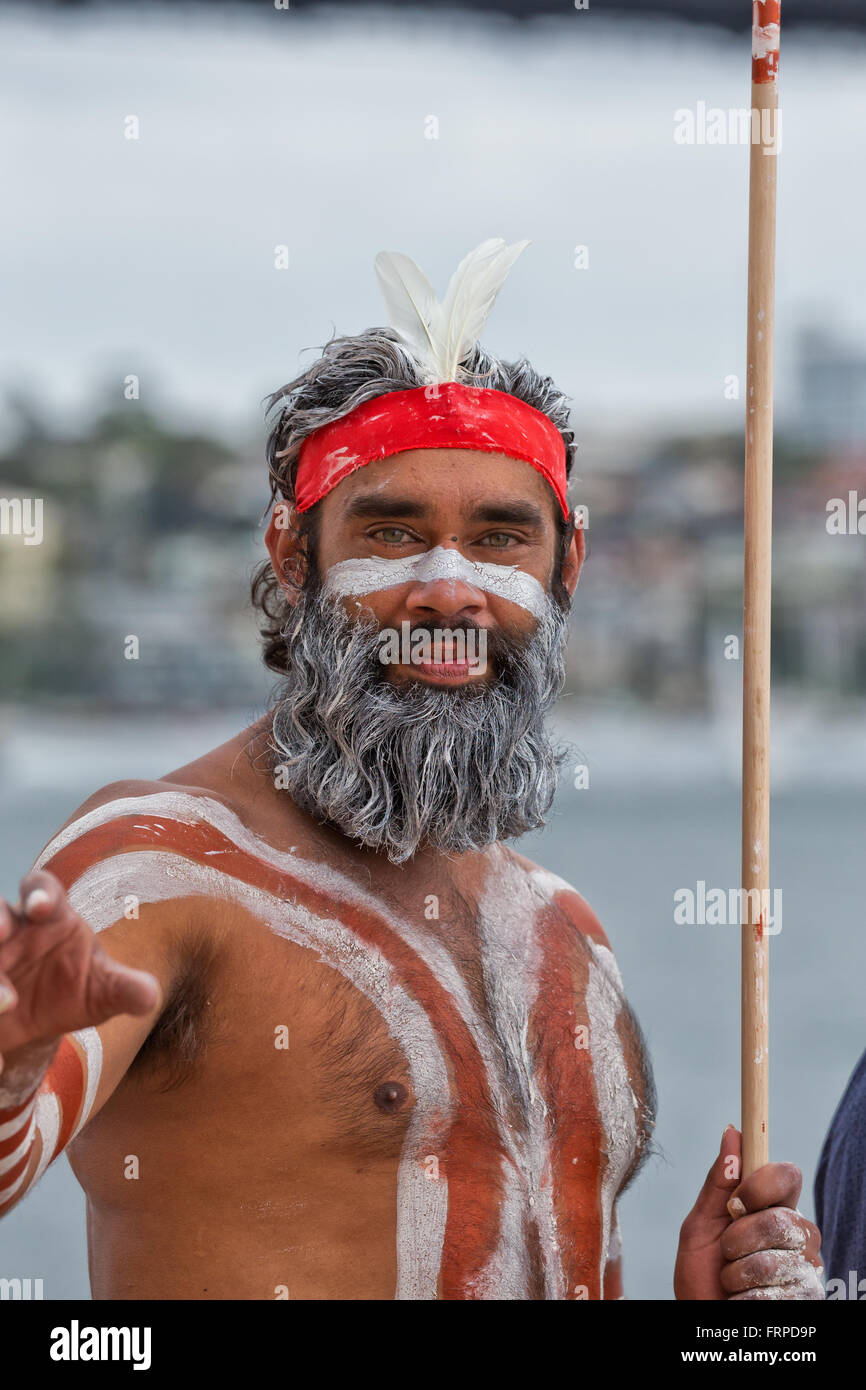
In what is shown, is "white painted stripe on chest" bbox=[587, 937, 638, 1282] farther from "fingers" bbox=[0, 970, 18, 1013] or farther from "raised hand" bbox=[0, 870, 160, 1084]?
"fingers" bbox=[0, 970, 18, 1013]

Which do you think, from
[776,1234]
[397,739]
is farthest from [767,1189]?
[397,739]

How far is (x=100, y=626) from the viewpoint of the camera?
184ft

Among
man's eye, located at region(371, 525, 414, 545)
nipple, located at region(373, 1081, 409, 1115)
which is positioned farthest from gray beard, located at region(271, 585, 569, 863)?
nipple, located at region(373, 1081, 409, 1115)

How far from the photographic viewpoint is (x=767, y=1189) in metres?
2.89

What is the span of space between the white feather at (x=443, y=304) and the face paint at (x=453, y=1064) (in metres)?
1.03

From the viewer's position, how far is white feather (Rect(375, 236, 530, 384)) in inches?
124

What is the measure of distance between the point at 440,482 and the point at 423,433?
11cm

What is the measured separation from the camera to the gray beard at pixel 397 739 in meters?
2.97

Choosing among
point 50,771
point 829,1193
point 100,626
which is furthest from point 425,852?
point 100,626

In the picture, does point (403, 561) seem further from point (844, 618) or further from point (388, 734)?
point (844, 618)

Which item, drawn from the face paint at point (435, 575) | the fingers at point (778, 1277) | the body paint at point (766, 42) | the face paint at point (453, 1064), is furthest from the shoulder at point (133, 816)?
the body paint at point (766, 42)

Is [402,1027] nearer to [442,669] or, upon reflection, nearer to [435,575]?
[442,669]

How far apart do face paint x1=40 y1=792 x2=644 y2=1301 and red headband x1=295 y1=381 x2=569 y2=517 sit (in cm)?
72

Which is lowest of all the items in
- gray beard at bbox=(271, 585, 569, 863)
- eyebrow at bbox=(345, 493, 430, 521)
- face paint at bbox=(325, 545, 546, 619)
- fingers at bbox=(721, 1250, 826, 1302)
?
fingers at bbox=(721, 1250, 826, 1302)
